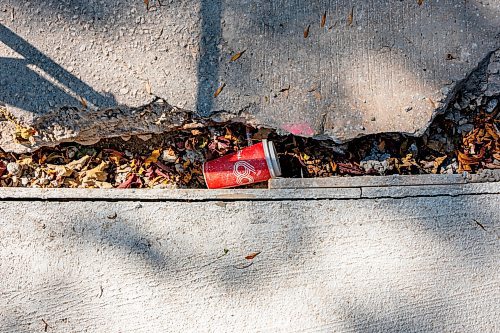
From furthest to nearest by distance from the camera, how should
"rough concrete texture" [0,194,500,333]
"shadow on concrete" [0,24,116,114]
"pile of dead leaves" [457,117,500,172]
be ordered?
"pile of dead leaves" [457,117,500,172] → "shadow on concrete" [0,24,116,114] → "rough concrete texture" [0,194,500,333]

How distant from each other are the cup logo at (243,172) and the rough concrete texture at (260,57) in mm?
225

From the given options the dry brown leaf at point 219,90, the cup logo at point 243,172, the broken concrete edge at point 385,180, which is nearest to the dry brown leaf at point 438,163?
the broken concrete edge at point 385,180

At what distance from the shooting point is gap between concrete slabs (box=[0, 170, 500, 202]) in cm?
213

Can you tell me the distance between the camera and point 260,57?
7.30 ft

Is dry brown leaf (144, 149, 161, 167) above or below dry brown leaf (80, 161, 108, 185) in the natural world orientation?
above

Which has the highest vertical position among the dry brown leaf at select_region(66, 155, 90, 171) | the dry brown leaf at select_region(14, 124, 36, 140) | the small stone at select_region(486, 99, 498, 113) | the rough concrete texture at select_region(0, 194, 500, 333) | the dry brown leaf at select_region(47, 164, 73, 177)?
the small stone at select_region(486, 99, 498, 113)

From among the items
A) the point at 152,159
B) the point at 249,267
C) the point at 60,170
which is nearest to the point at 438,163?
the point at 249,267

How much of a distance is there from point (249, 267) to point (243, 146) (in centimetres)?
61

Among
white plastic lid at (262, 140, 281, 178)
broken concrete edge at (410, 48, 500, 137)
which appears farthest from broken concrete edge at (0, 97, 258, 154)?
broken concrete edge at (410, 48, 500, 137)

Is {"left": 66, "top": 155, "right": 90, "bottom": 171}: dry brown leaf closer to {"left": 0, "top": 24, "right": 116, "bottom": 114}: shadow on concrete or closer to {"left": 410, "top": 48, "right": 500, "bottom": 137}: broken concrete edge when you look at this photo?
{"left": 0, "top": 24, "right": 116, "bottom": 114}: shadow on concrete

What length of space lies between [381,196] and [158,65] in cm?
117

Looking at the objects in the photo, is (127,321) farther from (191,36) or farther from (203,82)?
(191,36)

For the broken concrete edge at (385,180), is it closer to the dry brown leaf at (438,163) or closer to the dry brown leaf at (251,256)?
the dry brown leaf at (438,163)

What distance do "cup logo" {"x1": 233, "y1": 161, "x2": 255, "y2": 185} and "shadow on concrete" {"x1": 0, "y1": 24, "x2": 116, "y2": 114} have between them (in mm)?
639
